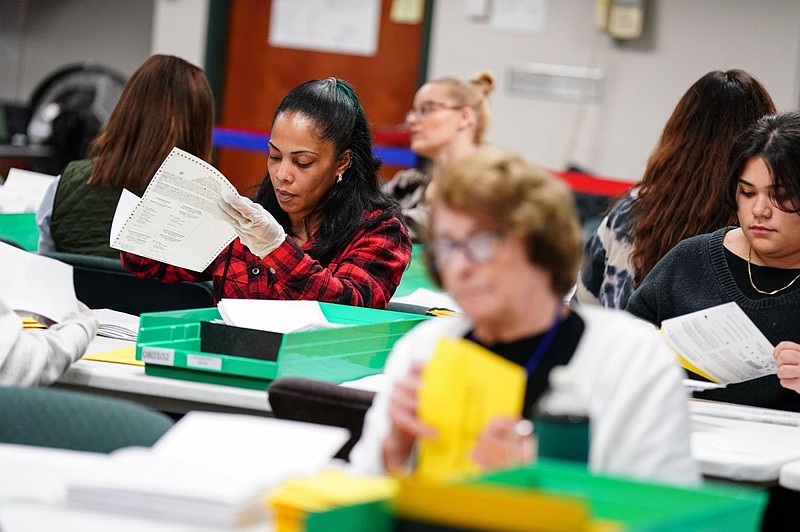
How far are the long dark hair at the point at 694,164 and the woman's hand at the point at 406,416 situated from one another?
2017mm

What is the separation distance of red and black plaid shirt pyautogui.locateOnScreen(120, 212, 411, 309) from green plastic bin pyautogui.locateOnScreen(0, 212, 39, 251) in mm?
1221

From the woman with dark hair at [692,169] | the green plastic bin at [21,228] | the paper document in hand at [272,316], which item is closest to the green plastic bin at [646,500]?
the paper document in hand at [272,316]

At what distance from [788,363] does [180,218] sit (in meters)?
1.43

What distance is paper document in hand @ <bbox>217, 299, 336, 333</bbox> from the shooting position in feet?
8.68

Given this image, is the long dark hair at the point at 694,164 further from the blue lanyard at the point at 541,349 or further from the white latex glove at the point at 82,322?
the blue lanyard at the point at 541,349

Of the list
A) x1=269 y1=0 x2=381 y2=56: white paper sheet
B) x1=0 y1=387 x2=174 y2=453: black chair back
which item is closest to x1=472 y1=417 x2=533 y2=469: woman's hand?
x1=0 y1=387 x2=174 y2=453: black chair back

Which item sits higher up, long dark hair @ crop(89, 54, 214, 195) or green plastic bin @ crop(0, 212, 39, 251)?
long dark hair @ crop(89, 54, 214, 195)

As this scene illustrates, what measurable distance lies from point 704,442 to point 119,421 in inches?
44.3

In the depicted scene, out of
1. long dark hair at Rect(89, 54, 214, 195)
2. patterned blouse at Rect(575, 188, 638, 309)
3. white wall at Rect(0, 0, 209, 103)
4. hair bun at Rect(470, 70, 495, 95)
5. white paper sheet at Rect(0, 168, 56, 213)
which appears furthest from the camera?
white wall at Rect(0, 0, 209, 103)

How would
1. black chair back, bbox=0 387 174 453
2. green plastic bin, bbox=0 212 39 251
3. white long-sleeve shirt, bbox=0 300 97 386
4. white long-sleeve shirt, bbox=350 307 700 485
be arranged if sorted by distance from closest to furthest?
white long-sleeve shirt, bbox=350 307 700 485, black chair back, bbox=0 387 174 453, white long-sleeve shirt, bbox=0 300 97 386, green plastic bin, bbox=0 212 39 251

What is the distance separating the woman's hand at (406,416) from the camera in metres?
1.44

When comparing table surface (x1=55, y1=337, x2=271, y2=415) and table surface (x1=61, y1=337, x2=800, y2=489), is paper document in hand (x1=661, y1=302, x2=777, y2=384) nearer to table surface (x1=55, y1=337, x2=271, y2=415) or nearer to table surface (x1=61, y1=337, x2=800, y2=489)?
table surface (x1=61, y1=337, x2=800, y2=489)

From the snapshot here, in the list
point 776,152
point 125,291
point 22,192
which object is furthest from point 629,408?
point 22,192

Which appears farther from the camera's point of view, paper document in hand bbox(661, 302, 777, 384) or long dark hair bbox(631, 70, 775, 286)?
long dark hair bbox(631, 70, 775, 286)
